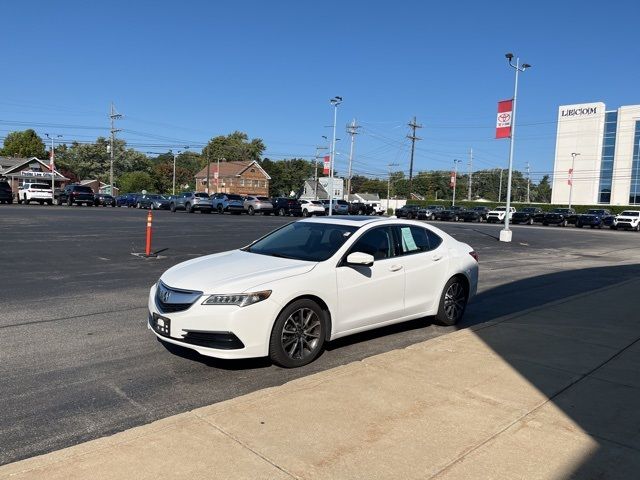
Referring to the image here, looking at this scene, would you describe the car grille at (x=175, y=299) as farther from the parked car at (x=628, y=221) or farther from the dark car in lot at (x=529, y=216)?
the dark car in lot at (x=529, y=216)

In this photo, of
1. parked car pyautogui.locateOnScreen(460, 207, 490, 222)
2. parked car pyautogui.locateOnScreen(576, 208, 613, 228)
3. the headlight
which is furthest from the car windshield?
parked car pyautogui.locateOnScreen(460, 207, 490, 222)

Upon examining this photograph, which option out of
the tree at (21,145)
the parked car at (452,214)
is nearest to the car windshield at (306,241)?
the parked car at (452,214)

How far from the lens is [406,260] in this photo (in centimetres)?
643

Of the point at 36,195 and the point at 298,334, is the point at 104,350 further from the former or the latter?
the point at 36,195

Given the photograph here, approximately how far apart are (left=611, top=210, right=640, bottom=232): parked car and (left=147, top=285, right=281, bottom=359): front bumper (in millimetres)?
50413

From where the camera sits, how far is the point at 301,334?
5293 mm

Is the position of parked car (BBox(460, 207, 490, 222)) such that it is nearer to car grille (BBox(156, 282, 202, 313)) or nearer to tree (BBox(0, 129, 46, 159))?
car grille (BBox(156, 282, 202, 313))

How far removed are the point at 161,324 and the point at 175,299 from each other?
289 mm

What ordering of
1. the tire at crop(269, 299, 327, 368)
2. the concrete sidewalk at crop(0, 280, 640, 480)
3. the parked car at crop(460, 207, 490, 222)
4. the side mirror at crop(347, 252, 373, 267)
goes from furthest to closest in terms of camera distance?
the parked car at crop(460, 207, 490, 222), the side mirror at crop(347, 252, 373, 267), the tire at crop(269, 299, 327, 368), the concrete sidewalk at crop(0, 280, 640, 480)

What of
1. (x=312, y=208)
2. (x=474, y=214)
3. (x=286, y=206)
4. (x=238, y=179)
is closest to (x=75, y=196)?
(x=286, y=206)

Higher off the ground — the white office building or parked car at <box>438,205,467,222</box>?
the white office building

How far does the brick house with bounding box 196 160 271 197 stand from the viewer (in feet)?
Result: 343

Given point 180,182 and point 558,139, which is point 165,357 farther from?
point 180,182

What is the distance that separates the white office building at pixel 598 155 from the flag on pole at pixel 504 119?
54204mm
